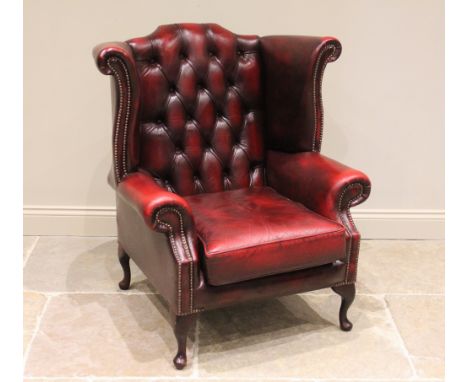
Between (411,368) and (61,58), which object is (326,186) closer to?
(411,368)

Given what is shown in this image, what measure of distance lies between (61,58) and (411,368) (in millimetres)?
2228

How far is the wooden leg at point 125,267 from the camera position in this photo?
295 centimetres

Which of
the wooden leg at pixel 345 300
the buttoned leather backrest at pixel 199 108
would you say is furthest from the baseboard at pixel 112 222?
the wooden leg at pixel 345 300

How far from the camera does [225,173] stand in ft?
9.73

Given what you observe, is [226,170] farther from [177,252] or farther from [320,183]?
[177,252]

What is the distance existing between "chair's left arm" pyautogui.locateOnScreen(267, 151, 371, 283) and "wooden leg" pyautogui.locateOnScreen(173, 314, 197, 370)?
668 millimetres

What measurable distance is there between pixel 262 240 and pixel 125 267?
0.89 m

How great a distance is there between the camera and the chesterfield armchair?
2.34 meters

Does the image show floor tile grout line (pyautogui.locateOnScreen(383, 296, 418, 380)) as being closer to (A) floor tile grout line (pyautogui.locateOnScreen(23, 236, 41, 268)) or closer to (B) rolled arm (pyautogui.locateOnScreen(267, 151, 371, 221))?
(B) rolled arm (pyautogui.locateOnScreen(267, 151, 371, 221))

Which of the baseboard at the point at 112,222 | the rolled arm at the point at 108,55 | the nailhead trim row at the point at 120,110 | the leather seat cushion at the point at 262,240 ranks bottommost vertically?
the baseboard at the point at 112,222

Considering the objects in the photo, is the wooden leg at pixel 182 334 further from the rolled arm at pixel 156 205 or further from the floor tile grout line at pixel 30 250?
the floor tile grout line at pixel 30 250

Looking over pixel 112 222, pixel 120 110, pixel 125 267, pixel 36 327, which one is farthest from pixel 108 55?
pixel 112 222

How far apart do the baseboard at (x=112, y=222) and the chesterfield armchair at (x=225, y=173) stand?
63 cm
